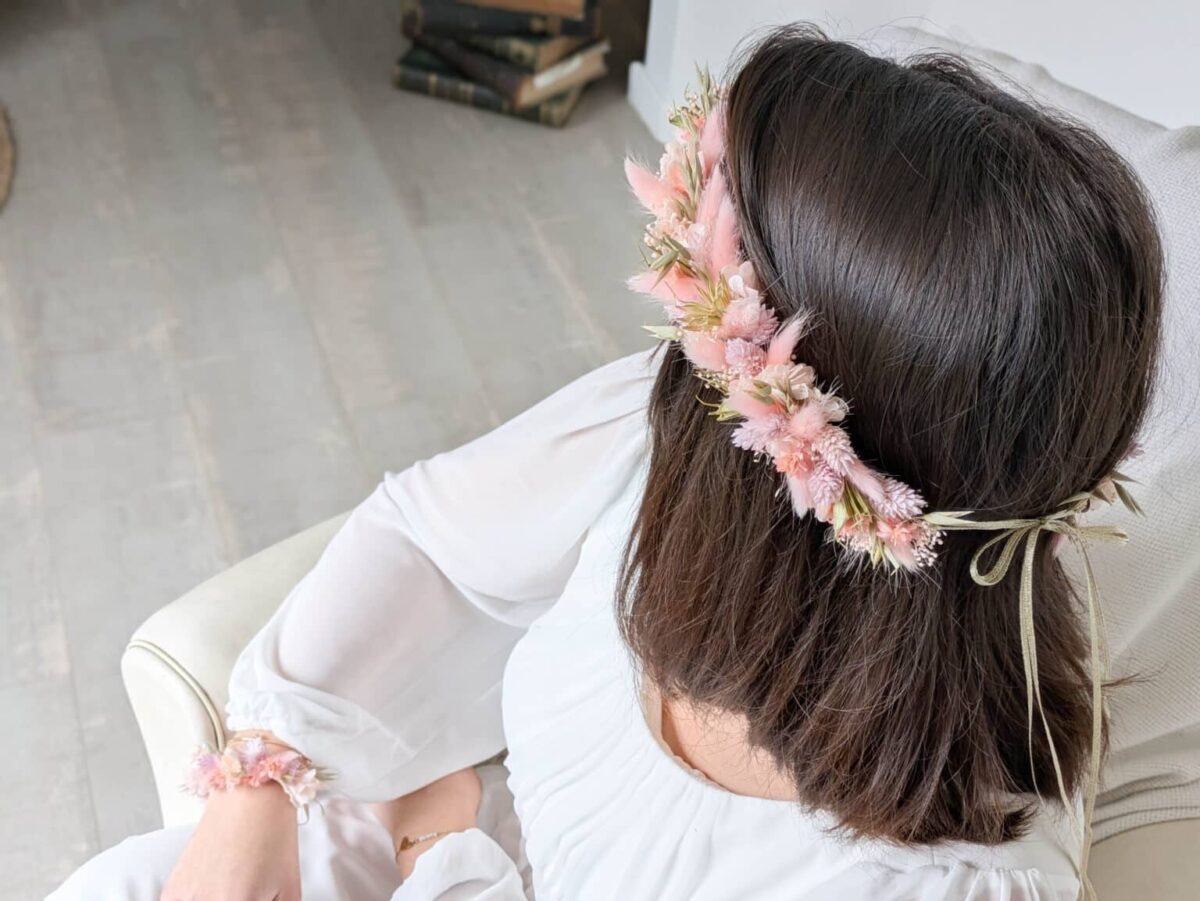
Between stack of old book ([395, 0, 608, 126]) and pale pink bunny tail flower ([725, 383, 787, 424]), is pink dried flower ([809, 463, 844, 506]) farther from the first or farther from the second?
stack of old book ([395, 0, 608, 126])

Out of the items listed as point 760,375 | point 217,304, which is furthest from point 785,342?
point 217,304

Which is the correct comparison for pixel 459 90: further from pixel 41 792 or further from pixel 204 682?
pixel 204 682

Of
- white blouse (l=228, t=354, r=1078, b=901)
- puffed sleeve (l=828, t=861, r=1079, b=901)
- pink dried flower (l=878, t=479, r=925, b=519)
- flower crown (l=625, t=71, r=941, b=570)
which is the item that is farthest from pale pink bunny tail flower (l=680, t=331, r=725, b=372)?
puffed sleeve (l=828, t=861, r=1079, b=901)

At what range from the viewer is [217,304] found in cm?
214

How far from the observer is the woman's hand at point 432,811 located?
100 cm

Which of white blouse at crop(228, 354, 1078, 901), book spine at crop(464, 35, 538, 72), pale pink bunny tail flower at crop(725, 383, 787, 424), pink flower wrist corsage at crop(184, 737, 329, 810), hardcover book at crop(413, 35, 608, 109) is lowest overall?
hardcover book at crop(413, 35, 608, 109)

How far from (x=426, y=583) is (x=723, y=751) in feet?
0.96

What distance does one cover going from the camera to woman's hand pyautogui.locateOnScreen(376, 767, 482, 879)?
3.29ft

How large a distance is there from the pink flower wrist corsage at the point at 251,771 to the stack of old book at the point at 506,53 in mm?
1957

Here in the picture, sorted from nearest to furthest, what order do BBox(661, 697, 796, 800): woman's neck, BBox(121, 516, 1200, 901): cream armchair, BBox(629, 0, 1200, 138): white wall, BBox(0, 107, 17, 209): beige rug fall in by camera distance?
BBox(661, 697, 796, 800): woman's neck
BBox(121, 516, 1200, 901): cream armchair
BBox(629, 0, 1200, 138): white wall
BBox(0, 107, 17, 209): beige rug

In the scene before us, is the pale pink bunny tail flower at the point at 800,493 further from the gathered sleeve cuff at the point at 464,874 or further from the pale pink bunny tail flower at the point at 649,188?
the gathered sleeve cuff at the point at 464,874

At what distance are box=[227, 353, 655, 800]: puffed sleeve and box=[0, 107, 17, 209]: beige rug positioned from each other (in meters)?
1.76

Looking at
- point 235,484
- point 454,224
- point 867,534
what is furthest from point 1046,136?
point 454,224

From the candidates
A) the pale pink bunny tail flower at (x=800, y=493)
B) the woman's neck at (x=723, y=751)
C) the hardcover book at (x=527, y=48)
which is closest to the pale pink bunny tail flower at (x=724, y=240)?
the pale pink bunny tail flower at (x=800, y=493)
